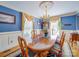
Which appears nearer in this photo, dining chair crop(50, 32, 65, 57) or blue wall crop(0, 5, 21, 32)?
blue wall crop(0, 5, 21, 32)

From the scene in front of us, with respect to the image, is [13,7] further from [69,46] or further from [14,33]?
[69,46]

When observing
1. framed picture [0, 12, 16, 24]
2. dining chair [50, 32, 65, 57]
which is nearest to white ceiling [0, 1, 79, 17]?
framed picture [0, 12, 16, 24]

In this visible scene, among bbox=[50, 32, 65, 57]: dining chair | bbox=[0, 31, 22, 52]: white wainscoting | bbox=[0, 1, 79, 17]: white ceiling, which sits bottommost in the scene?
bbox=[50, 32, 65, 57]: dining chair

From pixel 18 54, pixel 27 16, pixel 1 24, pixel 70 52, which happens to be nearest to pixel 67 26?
pixel 70 52

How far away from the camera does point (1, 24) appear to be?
1.73 meters

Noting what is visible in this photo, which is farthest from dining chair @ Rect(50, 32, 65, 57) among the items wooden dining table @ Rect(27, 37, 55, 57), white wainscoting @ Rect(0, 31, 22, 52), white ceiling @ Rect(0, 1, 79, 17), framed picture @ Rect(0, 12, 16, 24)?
framed picture @ Rect(0, 12, 16, 24)

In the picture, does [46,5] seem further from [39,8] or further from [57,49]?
[57,49]

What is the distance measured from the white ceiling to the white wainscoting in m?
0.41

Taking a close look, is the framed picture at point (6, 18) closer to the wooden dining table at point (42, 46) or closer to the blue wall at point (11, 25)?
the blue wall at point (11, 25)

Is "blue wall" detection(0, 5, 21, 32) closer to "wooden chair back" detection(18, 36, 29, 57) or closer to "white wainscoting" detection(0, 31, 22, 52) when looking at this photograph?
"white wainscoting" detection(0, 31, 22, 52)

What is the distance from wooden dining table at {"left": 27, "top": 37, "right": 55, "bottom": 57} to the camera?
1.79 meters

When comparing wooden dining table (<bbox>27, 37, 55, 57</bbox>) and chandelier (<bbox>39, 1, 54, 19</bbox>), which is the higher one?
chandelier (<bbox>39, 1, 54, 19</bbox>)

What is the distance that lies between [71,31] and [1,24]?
1.10m

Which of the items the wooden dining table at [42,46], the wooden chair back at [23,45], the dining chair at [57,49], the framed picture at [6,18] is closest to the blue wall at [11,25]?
the framed picture at [6,18]
